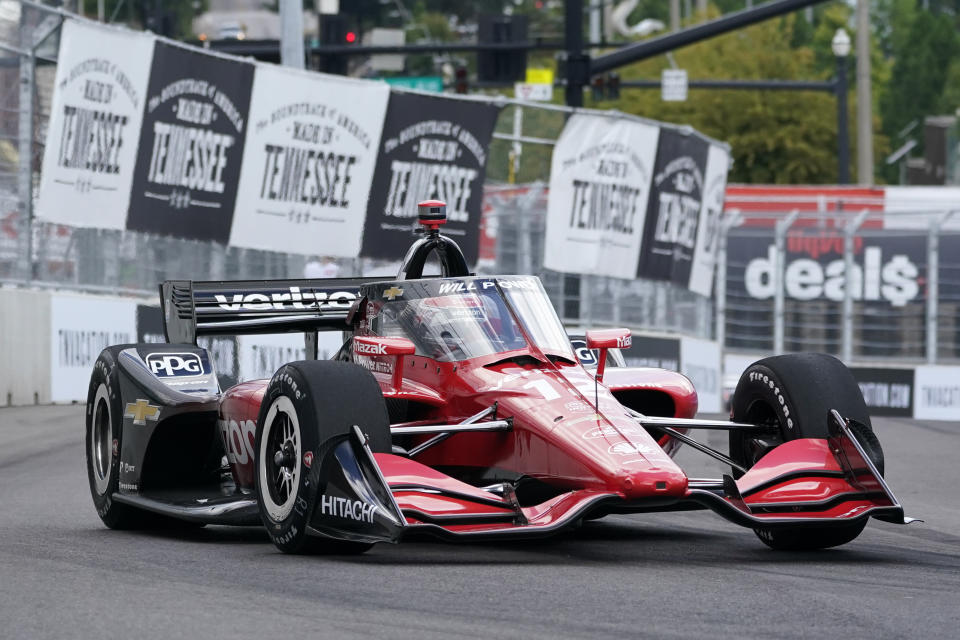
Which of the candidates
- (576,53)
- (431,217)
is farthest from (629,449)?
(576,53)

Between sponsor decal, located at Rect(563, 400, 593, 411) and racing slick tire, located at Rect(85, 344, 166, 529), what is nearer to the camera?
sponsor decal, located at Rect(563, 400, 593, 411)

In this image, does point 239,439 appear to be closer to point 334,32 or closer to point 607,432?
point 607,432

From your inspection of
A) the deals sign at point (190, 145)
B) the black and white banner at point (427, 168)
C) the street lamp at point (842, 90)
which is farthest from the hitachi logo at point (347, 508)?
the street lamp at point (842, 90)

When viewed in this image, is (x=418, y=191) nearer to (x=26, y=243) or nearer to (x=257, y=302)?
(x=26, y=243)

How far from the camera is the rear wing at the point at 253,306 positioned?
390 inches

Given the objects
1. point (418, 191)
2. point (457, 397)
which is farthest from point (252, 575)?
point (418, 191)

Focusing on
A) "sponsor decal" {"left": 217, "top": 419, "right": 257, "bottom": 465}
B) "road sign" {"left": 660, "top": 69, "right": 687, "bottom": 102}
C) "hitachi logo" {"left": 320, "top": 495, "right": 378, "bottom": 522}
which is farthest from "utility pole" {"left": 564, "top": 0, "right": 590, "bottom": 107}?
"hitachi logo" {"left": 320, "top": 495, "right": 378, "bottom": 522}

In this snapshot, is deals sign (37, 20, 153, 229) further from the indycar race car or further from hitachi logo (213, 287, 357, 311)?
the indycar race car

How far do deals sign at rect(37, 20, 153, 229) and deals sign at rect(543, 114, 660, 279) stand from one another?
5.32 m

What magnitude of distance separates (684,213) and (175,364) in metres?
13.3

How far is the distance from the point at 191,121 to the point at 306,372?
997cm

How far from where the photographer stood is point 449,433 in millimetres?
7859

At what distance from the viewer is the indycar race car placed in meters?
7.22

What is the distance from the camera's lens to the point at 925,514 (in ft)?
33.1
